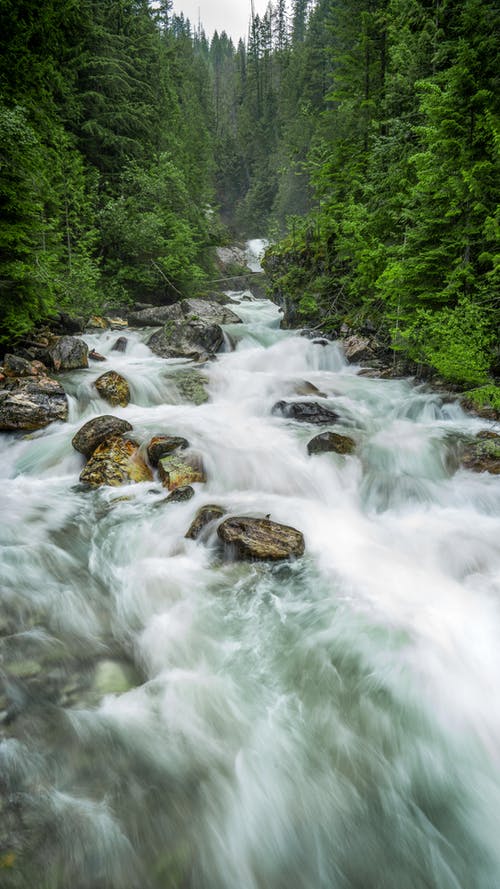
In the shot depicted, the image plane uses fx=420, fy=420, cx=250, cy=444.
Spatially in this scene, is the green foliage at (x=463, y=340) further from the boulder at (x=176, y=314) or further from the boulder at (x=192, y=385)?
the boulder at (x=176, y=314)

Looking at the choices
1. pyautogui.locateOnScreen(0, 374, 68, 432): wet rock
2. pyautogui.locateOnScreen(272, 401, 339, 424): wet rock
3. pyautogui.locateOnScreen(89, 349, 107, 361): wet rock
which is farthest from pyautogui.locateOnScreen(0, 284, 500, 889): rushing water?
pyautogui.locateOnScreen(89, 349, 107, 361): wet rock

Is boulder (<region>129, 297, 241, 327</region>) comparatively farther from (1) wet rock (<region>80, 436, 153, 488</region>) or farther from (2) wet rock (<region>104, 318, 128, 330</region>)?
(1) wet rock (<region>80, 436, 153, 488</region>)

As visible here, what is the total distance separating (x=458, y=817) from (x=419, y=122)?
1228cm

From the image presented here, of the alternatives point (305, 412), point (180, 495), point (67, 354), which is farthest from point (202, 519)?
point (67, 354)

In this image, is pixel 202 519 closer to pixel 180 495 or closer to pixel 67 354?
pixel 180 495

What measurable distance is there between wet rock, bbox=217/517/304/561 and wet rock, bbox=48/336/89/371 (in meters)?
7.27

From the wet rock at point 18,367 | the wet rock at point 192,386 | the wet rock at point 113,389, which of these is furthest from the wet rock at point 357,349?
the wet rock at point 18,367

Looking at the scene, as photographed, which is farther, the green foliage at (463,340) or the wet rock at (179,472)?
the green foliage at (463,340)

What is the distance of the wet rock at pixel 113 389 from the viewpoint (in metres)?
9.22

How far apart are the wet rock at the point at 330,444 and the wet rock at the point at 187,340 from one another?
644 cm

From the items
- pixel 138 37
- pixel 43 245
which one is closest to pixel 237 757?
pixel 43 245

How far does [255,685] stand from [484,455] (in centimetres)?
489

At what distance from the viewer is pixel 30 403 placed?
26.1 feet

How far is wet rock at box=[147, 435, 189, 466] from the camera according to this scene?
264 inches
